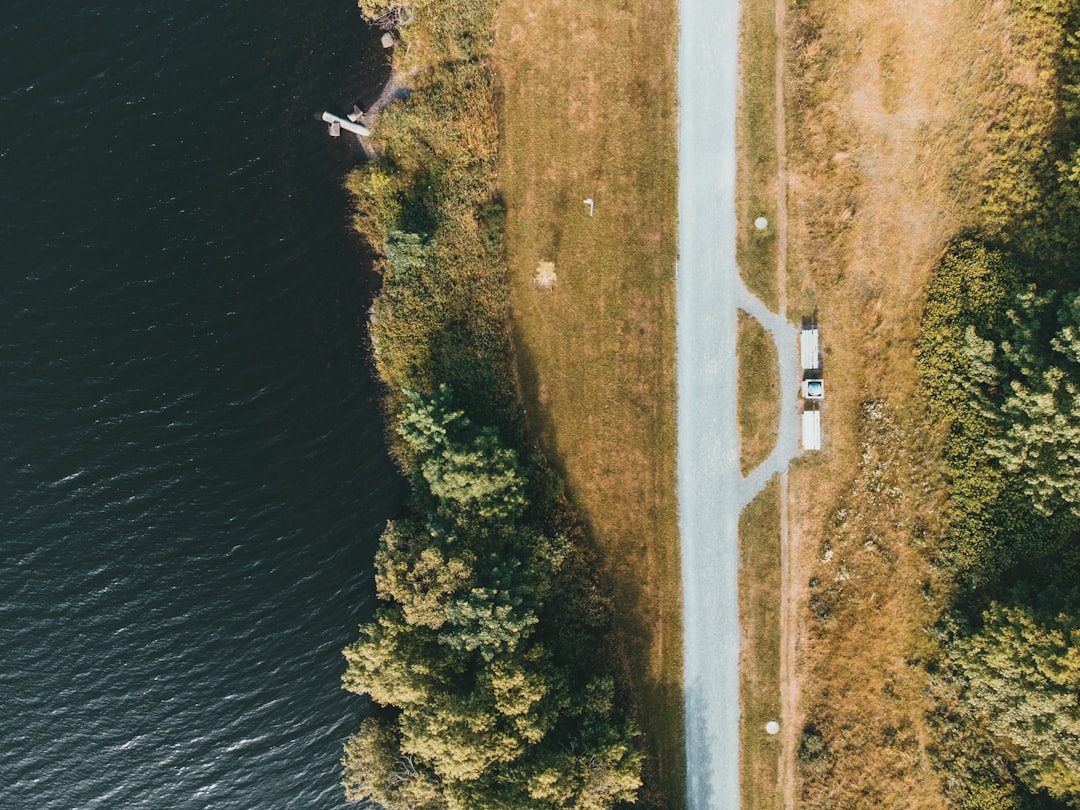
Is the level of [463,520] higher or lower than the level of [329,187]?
lower

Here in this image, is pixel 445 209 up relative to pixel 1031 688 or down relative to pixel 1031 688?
up

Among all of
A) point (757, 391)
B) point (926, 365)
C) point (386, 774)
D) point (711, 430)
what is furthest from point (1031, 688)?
point (386, 774)

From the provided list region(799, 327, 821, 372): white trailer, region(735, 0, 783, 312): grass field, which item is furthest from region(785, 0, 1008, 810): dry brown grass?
region(735, 0, 783, 312): grass field

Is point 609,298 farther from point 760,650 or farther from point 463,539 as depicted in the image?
point 760,650

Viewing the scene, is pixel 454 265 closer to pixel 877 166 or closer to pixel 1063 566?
pixel 877 166

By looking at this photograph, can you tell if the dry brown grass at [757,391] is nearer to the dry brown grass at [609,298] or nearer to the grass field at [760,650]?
the grass field at [760,650]

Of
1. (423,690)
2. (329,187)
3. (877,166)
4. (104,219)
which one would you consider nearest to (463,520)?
(423,690)

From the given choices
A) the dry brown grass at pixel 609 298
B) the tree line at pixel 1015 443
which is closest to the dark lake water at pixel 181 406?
the dry brown grass at pixel 609 298
